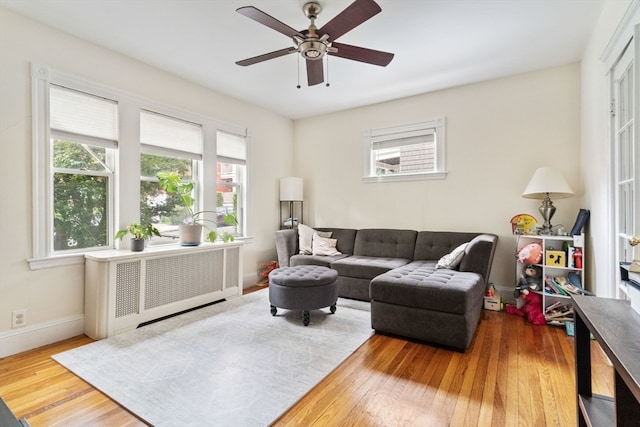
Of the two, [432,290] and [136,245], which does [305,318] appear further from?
[136,245]

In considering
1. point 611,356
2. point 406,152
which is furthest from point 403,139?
point 611,356

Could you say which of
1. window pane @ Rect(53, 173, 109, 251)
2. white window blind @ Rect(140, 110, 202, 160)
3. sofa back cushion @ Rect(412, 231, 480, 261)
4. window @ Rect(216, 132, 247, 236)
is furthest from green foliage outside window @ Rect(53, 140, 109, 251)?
sofa back cushion @ Rect(412, 231, 480, 261)

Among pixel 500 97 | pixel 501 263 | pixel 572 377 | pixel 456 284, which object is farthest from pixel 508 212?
pixel 572 377

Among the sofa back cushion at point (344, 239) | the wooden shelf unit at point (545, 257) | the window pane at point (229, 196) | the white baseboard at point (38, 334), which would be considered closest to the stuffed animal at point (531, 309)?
the wooden shelf unit at point (545, 257)

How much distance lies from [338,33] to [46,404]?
2.96 metres

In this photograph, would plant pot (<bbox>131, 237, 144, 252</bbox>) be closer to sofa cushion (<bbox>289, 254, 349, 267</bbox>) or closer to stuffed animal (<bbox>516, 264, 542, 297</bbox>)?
sofa cushion (<bbox>289, 254, 349, 267</bbox>)

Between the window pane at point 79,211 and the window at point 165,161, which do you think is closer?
the window pane at point 79,211

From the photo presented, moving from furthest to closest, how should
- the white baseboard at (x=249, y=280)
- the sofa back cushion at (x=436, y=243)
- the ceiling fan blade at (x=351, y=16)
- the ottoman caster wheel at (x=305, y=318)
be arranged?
the white baseboard at (x=249, y=280), the sofa back cushion at (x=436, y=243), the ottoman caster wheel at (x=305, y=318), the ceiling fan blade at (x=351, y=16)

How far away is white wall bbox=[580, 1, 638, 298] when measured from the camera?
91.4 inches

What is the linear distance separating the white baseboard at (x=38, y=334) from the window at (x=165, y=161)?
40.6 inches

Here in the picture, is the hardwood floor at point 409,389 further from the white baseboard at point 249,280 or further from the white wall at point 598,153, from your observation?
the white baseboard at point 249,280

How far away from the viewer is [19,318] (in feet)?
7.96

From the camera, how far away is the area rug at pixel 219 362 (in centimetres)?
170

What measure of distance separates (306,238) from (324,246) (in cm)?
33
